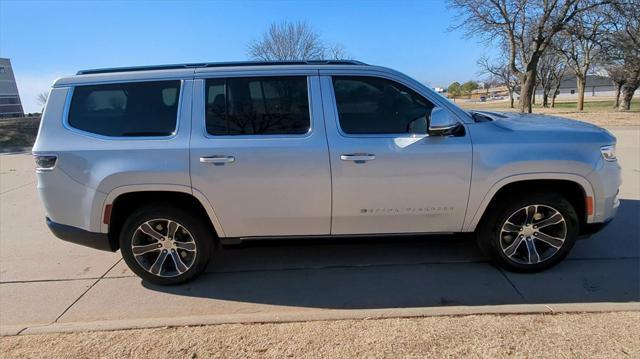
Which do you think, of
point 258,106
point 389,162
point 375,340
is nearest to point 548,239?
point 389,162

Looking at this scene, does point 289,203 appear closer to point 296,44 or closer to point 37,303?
point 37,303

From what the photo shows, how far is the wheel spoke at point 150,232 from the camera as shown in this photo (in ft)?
12.1

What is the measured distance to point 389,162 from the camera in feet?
11.5

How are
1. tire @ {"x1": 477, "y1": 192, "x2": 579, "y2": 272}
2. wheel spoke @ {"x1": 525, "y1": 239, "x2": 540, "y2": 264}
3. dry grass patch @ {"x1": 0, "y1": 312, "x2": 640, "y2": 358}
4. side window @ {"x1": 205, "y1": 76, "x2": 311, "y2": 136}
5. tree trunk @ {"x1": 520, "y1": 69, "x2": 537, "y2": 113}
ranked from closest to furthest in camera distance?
dry grass patch @ {"x1": 0, "y1": 312, "x2": 640, "y2": 358}
side window @ {"x1": 205, "y1": 76, "x2": 311, "y2": 136}
tire @ {"x1": 477, "y1": 192, "x2": 579, "y2": 272}
wheel spoke @ {"x1": 525, "y1": 239, "x2": 540, "y2": 264}
tree trunk @ {"x1": 520, "y1": 69, "x2": 537, "y2": 113}

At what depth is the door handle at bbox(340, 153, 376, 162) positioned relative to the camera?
347cm

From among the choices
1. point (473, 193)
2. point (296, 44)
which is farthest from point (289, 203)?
point (296, 44)

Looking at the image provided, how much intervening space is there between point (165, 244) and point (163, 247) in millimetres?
38

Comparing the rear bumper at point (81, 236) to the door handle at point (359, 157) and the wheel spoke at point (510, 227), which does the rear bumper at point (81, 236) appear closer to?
the door handle at point (359, 157)

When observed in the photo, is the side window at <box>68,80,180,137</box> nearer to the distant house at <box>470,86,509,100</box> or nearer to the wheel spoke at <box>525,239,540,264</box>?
the wheel spoke at <box>525,239,540,264</box>

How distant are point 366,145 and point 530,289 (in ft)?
6.11

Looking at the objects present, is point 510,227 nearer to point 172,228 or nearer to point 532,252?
point 532,252

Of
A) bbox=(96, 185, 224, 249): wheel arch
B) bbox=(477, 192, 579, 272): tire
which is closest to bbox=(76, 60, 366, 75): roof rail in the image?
bbox=(96, 185, 224, 249): wheel arch

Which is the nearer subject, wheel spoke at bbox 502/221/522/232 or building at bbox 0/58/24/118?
wheel spoke at bbox 502/221/522/232

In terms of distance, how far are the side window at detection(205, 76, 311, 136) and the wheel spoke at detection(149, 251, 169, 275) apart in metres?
1.24
